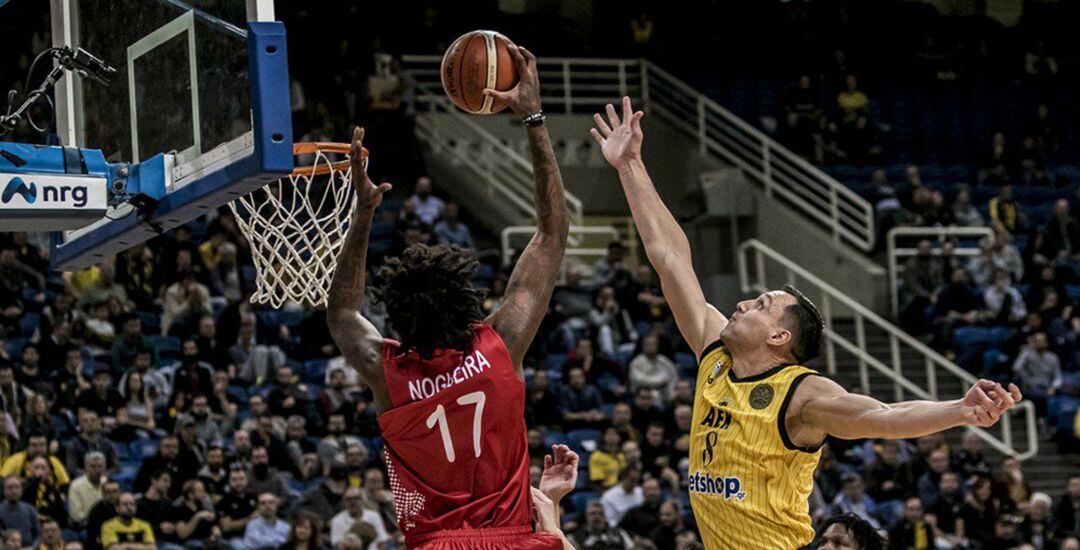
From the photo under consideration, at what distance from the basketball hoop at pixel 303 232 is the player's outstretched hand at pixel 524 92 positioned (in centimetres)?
162

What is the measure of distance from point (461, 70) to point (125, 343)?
7823mm

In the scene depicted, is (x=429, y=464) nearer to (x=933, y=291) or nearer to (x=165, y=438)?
(x=165, y=438)

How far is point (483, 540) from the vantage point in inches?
181

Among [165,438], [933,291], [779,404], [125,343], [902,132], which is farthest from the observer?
[902,132]

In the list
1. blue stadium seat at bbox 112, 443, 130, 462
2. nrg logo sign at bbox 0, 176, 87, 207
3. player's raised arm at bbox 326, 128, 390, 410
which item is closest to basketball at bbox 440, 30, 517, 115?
player's raised arm at bbox 326, 128, 390, 410

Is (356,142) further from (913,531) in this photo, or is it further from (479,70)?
(913,531)

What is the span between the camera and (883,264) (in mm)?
17953

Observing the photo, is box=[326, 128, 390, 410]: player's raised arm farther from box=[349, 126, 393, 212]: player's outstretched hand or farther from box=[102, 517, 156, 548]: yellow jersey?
box=[102, 517, 156, 548]: yellow jersey

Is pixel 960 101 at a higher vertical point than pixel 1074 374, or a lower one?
higher

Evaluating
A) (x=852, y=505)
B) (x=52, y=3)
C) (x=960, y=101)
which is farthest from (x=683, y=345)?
(x=52, y=3)

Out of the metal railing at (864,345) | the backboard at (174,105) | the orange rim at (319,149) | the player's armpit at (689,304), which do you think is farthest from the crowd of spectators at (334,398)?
the player's armpit at (689,304)

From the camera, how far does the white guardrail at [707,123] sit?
18031 millimetres

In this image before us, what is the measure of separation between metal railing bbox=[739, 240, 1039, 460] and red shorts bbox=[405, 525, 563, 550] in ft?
36.2

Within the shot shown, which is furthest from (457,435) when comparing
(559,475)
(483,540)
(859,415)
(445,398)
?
(859,415)
